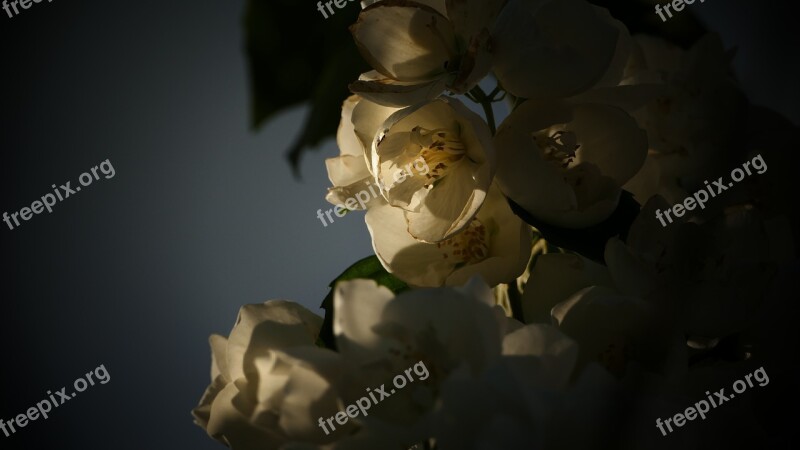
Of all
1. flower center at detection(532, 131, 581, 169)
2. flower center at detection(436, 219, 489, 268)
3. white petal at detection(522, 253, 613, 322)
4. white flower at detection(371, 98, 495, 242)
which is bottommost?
white petal at detection(522, 253, 613, 322)

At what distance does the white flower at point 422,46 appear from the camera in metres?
0.39

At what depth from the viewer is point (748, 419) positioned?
14.3 inches

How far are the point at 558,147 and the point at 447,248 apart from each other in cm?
9

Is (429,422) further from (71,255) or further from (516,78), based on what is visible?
(71,255)

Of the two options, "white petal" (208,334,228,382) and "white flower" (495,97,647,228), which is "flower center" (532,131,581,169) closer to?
"white flower" (495,97,647,228)

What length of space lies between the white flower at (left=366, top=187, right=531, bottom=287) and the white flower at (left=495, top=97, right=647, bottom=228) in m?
0.03

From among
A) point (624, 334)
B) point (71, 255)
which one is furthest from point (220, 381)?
point (71, 255)

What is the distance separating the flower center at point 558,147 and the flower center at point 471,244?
0.06 meters

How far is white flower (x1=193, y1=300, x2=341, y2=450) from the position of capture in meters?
0.34

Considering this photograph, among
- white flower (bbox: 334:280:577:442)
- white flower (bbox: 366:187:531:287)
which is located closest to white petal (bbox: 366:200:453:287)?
white flower (bbox: 366:187:531:287)

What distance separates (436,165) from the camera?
0.44 metres

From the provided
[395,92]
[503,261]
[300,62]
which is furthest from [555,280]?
[300,62]

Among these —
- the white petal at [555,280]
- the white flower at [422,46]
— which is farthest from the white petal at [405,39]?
the white petal at [555,280]

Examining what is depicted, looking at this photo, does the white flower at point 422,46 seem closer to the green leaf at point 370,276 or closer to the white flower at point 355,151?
the white flower at point 355,151
